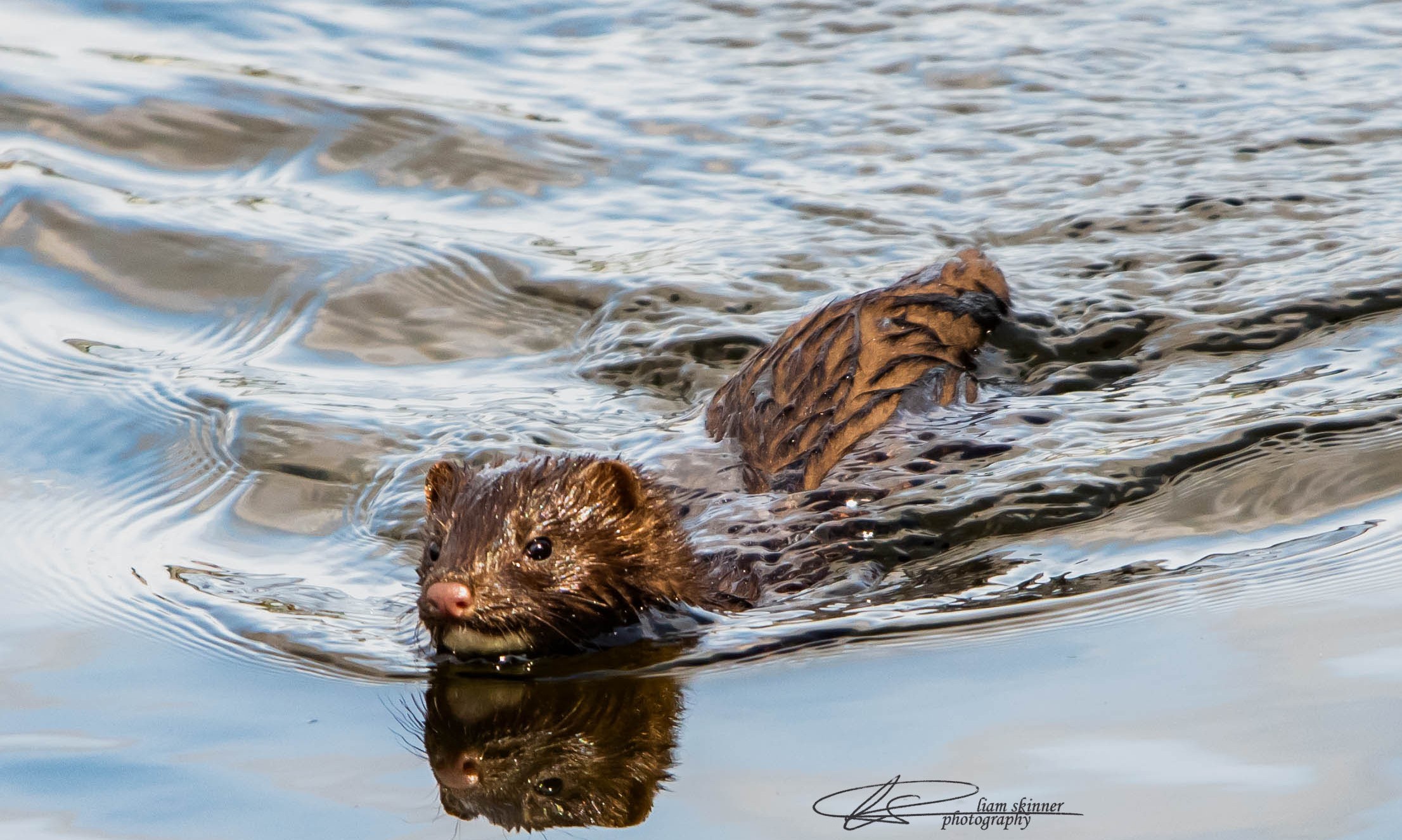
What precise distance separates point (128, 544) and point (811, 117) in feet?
19.2

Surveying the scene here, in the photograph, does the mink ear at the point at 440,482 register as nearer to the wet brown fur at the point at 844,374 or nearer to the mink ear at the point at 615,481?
the mink ear at the point at 615,481

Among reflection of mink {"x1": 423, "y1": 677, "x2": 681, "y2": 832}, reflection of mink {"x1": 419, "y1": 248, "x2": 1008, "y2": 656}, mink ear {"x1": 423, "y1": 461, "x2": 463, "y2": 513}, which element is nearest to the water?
reflection of mink {"x1": 423, "y1": 677, "x2": 681, "y2": 832}

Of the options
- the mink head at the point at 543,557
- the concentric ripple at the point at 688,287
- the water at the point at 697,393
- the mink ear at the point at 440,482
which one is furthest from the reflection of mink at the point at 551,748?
the mink ear at the point at 440,482

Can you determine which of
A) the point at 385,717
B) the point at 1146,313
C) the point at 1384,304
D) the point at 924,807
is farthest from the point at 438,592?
the point at 1384,304

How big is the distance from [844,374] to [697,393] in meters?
1.34

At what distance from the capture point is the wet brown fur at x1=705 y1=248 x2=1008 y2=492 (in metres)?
6.20

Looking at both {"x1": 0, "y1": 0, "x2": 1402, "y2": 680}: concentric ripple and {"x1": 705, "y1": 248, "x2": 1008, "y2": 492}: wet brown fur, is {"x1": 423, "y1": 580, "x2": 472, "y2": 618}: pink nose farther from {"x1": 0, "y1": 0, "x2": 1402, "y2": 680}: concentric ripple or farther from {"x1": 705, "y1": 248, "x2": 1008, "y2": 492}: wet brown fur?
{"x1": 705, "y1": 248, "x2": 1008, "y2": 492}: wet brown fur

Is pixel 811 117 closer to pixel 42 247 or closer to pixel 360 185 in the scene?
pixel 360 185

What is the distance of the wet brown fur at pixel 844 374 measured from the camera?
20.3 feet

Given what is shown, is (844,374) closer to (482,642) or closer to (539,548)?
(539,548)

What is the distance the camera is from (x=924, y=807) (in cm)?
386

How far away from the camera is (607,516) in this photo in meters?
5.14

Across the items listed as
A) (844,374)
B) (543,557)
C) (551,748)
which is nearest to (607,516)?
(543,557)
